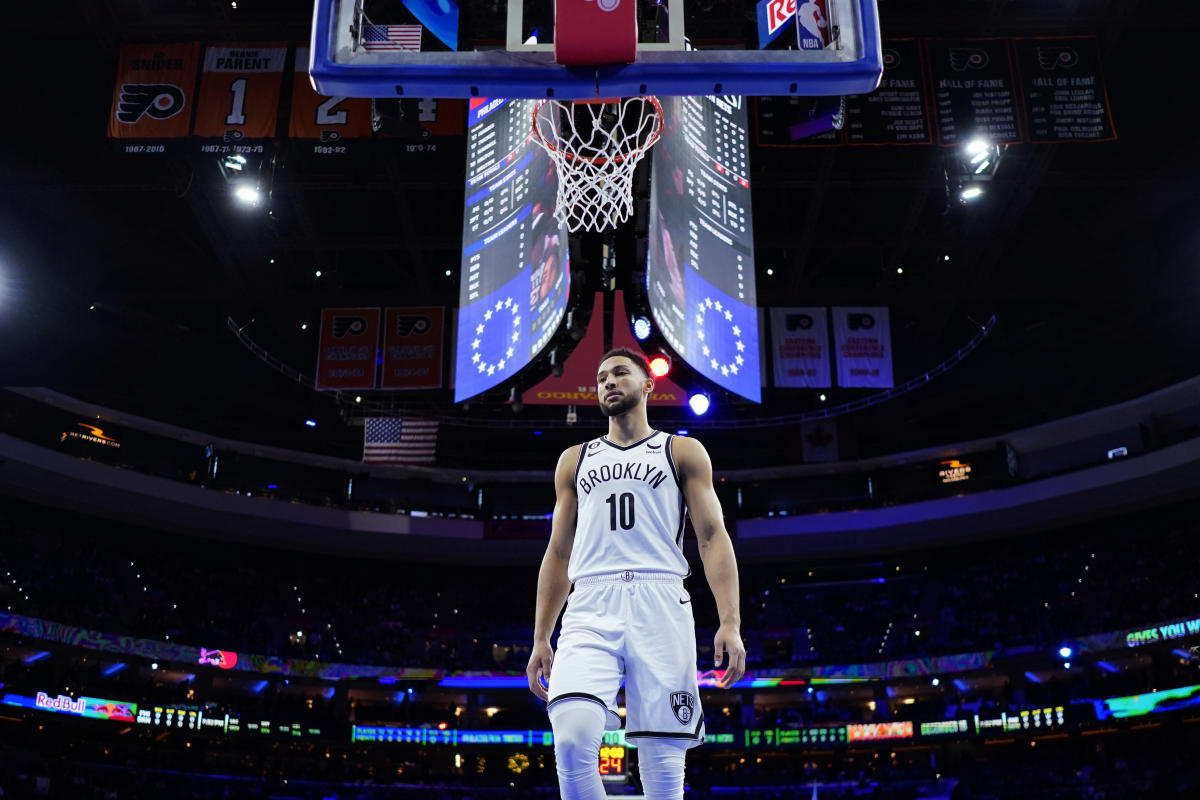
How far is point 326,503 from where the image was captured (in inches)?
1191

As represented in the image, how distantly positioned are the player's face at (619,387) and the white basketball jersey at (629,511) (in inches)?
7.0

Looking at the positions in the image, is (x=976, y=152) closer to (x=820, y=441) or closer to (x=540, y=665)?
(x=540, y=665)

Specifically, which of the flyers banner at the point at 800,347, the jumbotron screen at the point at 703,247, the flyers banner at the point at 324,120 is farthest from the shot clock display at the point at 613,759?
the flyers banner at the point at 324,120

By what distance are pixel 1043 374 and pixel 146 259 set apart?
20972mm

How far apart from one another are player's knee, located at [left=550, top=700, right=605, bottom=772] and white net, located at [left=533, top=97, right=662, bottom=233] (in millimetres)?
5535

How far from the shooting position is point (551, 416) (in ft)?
92.4

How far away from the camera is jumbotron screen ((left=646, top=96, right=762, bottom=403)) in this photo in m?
11.3

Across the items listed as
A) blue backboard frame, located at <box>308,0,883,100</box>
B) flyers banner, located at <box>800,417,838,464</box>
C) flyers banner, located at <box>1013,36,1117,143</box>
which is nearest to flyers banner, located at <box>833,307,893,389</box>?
flyers banner, located at <box>1013,36,1117,143</box>

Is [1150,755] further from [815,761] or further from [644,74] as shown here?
[644,74]

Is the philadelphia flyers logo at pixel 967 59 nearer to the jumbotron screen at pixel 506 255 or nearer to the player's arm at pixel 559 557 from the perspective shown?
the jumbotron screen at pixel 506 255

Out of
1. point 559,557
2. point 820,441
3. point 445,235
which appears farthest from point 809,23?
point 820,441

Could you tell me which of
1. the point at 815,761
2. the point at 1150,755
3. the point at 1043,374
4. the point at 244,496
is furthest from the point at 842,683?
the point at 244,496

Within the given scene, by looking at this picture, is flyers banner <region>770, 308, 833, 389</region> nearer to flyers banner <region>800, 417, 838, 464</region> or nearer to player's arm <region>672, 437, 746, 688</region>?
flyers banner <region>800, 417, 838, 464</region>

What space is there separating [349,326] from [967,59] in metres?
11.2
